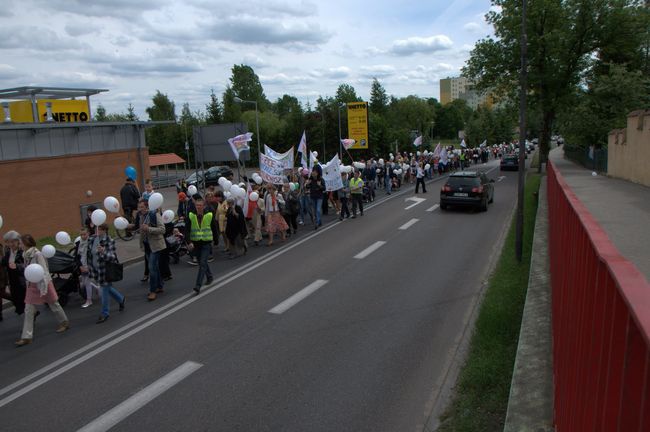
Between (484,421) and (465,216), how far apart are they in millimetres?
14497

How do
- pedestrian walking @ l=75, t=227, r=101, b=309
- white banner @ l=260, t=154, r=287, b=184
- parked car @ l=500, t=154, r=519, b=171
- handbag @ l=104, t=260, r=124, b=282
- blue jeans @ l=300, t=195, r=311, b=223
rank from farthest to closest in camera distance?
parked car @ l=500, t=154, r=519, b=171, blue jeans @ l=300, t=195, r=311, b=223, white banner @ l=260, t=154, r=287, b=184, pedestrian walking @ l=75, t=227, r=101, b=309, handbag @ l=104, t=260, r=124, b=282

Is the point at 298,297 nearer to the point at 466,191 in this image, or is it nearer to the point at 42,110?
the point at 466,191

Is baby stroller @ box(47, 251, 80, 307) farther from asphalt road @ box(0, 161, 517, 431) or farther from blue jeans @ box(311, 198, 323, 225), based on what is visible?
blue jeans @ box(311, 198, 323, 225)

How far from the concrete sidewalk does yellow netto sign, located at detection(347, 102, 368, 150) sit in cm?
2106

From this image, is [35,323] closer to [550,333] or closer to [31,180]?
[550,333]

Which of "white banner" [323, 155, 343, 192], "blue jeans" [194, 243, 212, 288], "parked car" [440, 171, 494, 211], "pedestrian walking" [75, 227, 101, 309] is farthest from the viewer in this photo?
"parked car" [440, 171, 494, 211]

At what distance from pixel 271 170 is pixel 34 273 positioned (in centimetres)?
952

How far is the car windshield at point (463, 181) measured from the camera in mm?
19812

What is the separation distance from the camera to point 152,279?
9820 mm

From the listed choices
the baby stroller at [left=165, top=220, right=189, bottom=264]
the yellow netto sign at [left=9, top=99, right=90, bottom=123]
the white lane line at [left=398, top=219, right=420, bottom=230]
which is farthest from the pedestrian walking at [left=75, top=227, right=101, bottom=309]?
the yellow netto sign at [left=9, top=99, right=90, bottom=123]

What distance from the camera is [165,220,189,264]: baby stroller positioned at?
12359 mm

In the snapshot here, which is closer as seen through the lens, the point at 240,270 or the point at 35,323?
the point at 35,323

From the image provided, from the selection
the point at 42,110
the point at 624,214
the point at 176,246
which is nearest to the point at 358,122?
the point at 42,110

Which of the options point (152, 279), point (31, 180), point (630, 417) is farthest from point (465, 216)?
point (630, 417)
